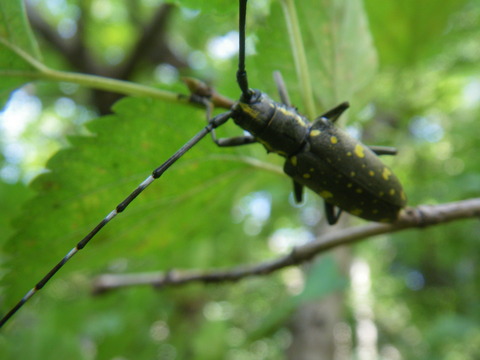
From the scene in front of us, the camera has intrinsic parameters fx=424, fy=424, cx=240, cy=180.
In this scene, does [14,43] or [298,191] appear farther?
[298,191]

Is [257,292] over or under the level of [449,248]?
under

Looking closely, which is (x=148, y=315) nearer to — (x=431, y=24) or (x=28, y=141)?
(x=431, y=24)

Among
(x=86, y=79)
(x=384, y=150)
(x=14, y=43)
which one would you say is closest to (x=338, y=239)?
(x=384, y=150)

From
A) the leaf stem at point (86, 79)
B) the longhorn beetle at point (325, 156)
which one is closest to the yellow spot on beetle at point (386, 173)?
the longhorn beetle at point (325, 156)

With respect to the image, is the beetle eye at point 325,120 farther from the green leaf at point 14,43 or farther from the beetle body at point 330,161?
the green leaf at point 14,43

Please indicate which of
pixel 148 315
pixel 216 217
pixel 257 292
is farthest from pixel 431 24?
pixel 257 292

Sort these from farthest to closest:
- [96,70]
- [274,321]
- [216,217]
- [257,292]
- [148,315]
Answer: [96,70]
[257,292]
[148,315]
[274,321]
[216,217]

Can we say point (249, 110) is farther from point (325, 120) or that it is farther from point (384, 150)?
point (384, 150)
